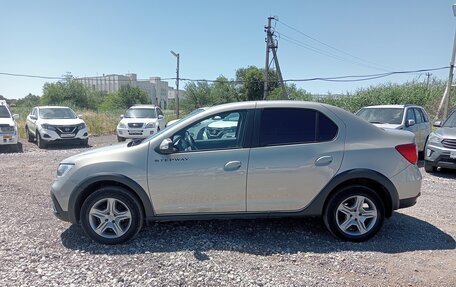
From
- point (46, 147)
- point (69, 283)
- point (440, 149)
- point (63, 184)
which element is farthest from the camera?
point (46, 147)

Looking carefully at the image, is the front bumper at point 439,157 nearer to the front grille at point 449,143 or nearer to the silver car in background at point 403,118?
the front grille at point 449,143

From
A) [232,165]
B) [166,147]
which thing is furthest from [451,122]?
[166,147]

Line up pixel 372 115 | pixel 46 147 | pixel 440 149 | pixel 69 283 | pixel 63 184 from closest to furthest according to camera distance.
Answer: pixel 69 283, pixel 63 184, pixel 440 149, pixel 372 115, pixel 46 147

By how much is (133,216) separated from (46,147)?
35.0 feet

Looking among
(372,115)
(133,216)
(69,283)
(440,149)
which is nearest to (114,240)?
(133,216)

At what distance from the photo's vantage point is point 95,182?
359cm

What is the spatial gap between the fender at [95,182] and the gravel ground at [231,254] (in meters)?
0.37

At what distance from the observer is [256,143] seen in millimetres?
3674

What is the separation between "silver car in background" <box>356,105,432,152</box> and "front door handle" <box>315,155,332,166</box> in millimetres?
5818

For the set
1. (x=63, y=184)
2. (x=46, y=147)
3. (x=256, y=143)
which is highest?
(x=256, y=143)

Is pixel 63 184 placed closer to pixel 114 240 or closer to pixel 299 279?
pixel 114 240

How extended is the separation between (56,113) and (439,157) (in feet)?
43.9

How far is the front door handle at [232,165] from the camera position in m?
3.60

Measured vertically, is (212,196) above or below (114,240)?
above
